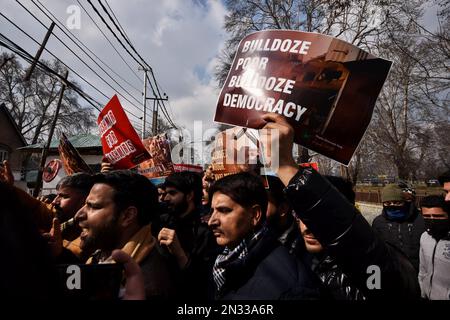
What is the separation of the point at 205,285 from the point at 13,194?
1.29m

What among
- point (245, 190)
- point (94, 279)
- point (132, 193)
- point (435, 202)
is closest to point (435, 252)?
point (435, 202)

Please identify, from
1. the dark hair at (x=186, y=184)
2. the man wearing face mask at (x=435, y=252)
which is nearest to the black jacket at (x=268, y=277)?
the dark hair at (x=186, y=184)

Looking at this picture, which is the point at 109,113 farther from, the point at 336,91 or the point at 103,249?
the point at 336,91

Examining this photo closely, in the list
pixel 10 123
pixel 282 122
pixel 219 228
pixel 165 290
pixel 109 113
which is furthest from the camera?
pixel 10 123

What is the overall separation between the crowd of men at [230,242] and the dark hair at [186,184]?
0.03 metres

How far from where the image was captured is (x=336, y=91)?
1495 mm

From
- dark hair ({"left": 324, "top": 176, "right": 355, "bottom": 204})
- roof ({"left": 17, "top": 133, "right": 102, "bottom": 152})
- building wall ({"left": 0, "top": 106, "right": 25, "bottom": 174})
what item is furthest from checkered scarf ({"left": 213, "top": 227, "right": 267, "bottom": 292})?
building wall ({"left": 0, "top": 106, "right": 25, "bottom": 174})

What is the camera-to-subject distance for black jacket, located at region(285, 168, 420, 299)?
3.71 feet

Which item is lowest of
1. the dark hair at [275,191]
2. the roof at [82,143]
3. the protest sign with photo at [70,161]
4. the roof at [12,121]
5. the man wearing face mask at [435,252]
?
the man wearing face mask at [435,252]

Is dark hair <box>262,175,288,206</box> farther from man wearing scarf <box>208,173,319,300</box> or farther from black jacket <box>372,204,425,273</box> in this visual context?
black jacket <box>372,204,425,273</box>

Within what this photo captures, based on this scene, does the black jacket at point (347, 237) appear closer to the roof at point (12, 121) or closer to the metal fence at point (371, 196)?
the metal fence at point (371, 196)

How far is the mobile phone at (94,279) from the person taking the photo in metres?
1.08

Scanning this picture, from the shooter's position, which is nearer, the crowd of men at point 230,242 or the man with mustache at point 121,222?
the crowd of men at point 230,242
